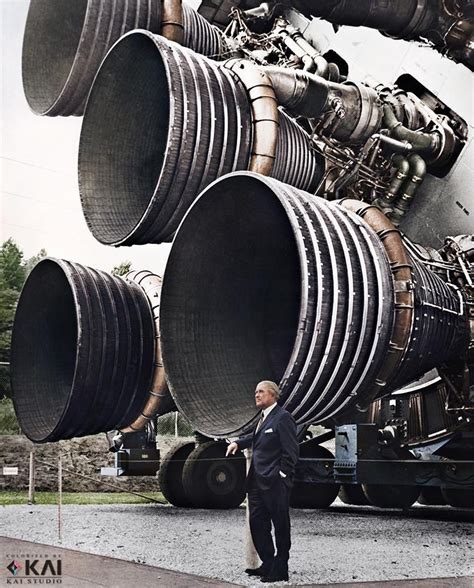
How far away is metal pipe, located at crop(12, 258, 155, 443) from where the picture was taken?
5.20m

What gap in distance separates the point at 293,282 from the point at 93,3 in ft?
8.60

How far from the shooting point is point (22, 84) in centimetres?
590

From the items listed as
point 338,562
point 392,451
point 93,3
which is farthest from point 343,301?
point 93,3

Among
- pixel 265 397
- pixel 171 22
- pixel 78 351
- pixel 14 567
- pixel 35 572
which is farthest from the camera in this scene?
pixel 171 22

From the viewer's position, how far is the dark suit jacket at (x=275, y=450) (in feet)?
12.4

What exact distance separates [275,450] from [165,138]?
2.50m

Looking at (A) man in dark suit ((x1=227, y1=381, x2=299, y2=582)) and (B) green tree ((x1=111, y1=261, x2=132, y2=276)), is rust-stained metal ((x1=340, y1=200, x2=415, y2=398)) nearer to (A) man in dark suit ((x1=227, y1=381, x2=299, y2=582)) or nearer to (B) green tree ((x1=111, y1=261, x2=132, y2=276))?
(A) man in dark suit ((x1=227, y1=381, x2=299, y2=582))

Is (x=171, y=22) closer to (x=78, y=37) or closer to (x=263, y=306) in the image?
(x=78, y=37)

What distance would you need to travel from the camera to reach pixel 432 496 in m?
5.86

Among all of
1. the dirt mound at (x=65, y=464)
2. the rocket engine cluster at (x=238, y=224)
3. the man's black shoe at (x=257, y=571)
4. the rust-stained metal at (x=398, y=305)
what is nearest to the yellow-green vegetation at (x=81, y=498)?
the dirt mound at (x=65, y=464)

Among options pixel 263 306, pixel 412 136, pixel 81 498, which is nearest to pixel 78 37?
pixel 412 136

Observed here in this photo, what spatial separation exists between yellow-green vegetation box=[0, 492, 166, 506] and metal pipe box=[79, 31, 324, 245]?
61.3 inches

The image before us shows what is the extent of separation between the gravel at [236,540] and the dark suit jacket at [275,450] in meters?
0.43

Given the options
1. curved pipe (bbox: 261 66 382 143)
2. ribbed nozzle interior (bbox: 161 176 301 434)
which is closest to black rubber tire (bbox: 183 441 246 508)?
ribbed nozzle interior (bbox: 161 176 301 434)
